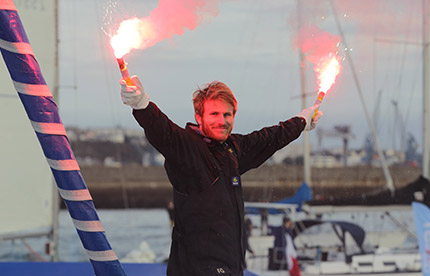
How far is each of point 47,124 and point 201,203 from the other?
32.2 inches

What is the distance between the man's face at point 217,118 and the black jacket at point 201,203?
0.16 feet

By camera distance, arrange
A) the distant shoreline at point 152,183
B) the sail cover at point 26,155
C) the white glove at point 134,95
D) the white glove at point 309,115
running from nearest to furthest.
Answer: the white glove at point 134,95 → the white glove at point 309,115 → the sail cover at point 26,155 → the distant shoreline at point 152,183

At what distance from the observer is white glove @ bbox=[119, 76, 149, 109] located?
2.59 metres

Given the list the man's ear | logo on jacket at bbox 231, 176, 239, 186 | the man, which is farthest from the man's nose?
logo on jacket at bbox 231, 176, 239, 186

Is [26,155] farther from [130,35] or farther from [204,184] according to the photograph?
[204,184]

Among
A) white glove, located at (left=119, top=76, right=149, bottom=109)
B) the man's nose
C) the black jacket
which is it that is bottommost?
the black jacket

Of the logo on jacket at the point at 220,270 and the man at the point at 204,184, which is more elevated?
the man at the point at 204,184

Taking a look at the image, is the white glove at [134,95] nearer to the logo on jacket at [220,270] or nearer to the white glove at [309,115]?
the logo on jacket at [220,270]

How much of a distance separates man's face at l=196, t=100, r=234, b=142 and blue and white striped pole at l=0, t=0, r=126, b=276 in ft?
2.24

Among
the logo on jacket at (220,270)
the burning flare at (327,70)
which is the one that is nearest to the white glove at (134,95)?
the logo on jacket at (220,270)

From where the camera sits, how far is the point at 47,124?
300 centimetres

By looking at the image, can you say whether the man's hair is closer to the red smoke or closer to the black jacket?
the black jacket

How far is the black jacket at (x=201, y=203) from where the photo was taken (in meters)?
2.80

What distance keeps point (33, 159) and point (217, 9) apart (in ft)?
18.6
